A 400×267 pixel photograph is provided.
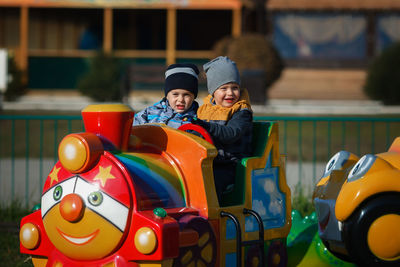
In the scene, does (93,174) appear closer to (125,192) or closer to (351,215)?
(125,192)

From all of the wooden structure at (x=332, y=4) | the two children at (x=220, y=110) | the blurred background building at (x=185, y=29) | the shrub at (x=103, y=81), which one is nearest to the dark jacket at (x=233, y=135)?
the two children at (x=220, y=110)

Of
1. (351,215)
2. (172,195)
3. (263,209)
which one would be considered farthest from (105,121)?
(351,215)

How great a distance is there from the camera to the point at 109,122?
3.14 metres

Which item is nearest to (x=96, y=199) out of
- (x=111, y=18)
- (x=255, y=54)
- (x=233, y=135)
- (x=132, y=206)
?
(x=132, y=206)

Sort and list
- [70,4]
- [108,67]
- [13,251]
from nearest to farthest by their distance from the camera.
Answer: [13,251] < [108,67] < [70,4]

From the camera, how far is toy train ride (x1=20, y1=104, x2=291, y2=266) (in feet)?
9.83

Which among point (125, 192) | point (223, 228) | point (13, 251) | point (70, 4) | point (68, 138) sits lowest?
point (13, 251)

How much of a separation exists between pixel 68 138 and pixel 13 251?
7.64ft

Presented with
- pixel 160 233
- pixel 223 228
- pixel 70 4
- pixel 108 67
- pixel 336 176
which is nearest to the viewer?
pixel 160 233

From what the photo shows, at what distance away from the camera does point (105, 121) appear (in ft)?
10.3

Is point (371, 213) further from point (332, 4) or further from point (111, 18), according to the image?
point (332, 4)

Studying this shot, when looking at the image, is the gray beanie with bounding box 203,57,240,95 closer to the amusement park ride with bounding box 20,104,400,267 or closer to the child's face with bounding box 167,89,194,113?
the child's face with bounding box 167,89,194,113

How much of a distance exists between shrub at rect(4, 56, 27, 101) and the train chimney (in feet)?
51.0

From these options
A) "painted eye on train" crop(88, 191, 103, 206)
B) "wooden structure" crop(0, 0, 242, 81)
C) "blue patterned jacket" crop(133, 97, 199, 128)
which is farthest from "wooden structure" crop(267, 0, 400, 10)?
"painted eye on train" crop(88, 191, 103, 206)
